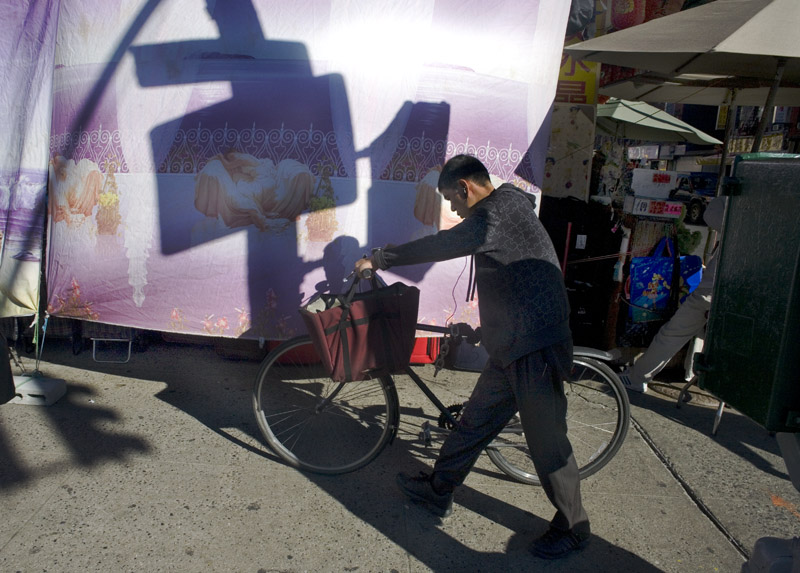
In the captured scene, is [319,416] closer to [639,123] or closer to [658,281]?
[658,281]

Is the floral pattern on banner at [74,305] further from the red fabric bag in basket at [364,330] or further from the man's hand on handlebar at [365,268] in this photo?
the man's hand on handlebar at [365,268]

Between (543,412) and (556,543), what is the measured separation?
66cm

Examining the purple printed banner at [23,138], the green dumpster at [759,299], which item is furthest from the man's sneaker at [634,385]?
the purple printed banner at [23,138]

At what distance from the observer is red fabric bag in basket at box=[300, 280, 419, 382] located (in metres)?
3.07

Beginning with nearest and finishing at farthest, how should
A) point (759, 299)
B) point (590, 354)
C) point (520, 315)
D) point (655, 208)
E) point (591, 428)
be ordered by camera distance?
1. point (759, 299)
2. point (520, 315)
3. point (590, 354)
4. point (591, 428)
5. point (655, 208)

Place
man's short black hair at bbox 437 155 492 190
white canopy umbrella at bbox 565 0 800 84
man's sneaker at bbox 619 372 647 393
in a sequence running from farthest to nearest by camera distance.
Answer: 1. man's sneaker at bbox 619 372 647 393
2. white canopy umbrella at bbox 565 0 800 84
3. man's short black hair at bbox 437 155 492 190

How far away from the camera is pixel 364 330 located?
10.3 ft

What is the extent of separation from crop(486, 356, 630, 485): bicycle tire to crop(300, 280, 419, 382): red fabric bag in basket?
82cm

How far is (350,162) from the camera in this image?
383 centimetres

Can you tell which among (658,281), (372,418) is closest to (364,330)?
Result: (372,418)

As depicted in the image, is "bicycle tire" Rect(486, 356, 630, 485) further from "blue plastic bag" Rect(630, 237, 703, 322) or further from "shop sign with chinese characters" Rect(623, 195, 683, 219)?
"shop sign with chinese characters" Rect(623, 195, 683, 219)

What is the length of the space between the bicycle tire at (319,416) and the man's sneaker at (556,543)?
0.95 metres

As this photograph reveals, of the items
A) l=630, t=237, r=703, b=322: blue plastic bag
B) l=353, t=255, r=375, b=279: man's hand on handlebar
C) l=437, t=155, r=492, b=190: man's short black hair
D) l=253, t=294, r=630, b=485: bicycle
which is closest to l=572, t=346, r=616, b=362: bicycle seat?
l=253, t=294, r=630, b=485: bicycle

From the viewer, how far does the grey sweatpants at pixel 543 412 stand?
9.11ft
